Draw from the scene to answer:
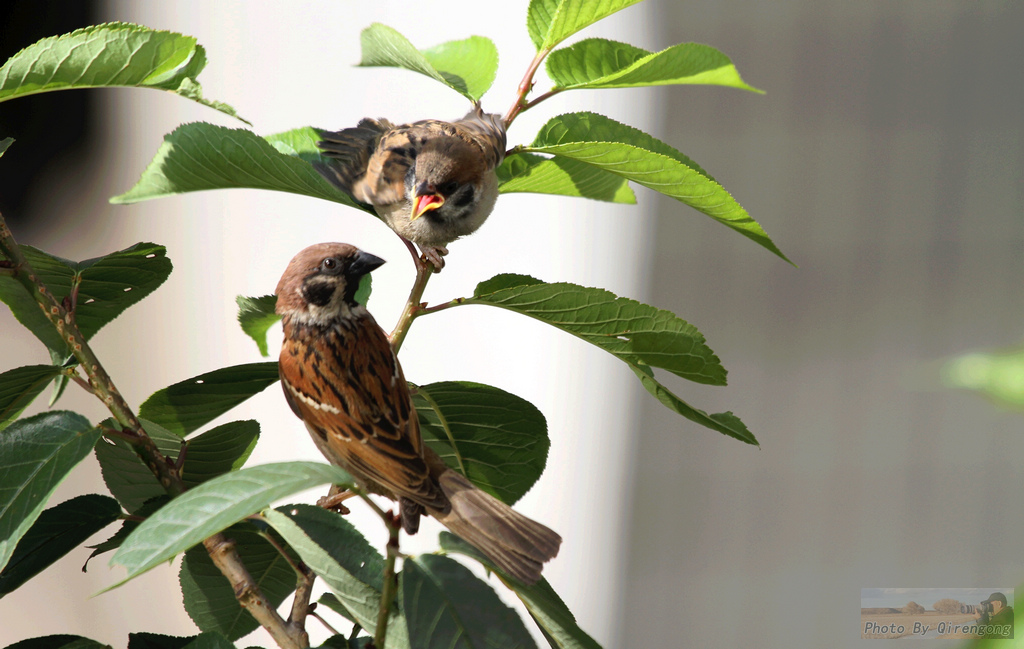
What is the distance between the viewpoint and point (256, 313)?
1.92ft

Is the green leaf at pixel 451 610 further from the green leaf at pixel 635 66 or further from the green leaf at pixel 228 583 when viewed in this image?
the green leaf at pixel 635 66

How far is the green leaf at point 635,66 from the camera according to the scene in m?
A: 0.50

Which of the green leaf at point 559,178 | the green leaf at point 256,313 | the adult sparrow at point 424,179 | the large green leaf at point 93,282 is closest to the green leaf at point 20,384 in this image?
the large green leaf at point 93,282

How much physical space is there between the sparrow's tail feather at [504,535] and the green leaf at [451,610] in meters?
0.02

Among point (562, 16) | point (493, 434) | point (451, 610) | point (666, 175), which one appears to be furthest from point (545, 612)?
point (562, 16)

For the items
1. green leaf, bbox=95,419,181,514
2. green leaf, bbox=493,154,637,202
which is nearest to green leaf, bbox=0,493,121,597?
green leaf, bbox=95,419,181,514

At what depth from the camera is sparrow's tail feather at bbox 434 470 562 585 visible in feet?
1.31

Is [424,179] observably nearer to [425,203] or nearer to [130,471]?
[425,203]

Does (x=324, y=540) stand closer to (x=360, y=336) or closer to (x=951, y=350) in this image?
(x=360, y=336)

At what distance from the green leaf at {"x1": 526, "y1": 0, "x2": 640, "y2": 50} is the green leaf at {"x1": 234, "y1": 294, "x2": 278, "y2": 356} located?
0.28m

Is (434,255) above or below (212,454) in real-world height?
above

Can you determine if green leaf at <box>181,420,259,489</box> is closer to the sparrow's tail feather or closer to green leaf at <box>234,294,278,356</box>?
green leaf at <box>234,294,278,356</box>

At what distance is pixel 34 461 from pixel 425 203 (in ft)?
0.98

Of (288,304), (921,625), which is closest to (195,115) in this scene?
(288,304)
